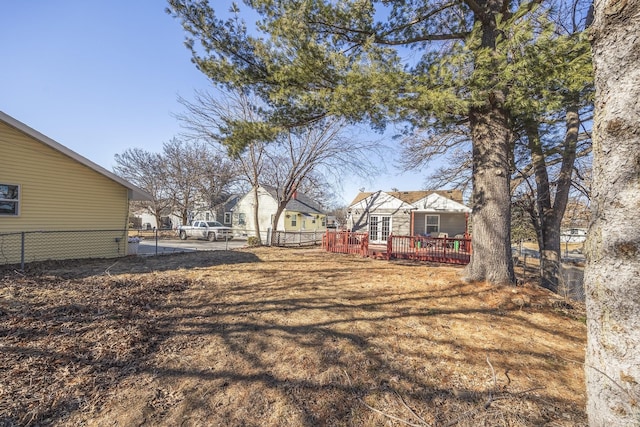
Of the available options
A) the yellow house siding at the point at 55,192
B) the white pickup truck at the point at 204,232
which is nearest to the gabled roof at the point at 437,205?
the white pickup truck at the point at 204,232

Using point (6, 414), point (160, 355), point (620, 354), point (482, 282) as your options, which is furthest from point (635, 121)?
point (482, 282)

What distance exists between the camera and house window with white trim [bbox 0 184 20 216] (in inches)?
291

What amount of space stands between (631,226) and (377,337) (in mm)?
2582

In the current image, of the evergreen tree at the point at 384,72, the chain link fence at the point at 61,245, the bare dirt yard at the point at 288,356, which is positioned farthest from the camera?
the chain link fence at the point at 61,245

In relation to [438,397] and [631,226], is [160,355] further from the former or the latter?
[631,226]

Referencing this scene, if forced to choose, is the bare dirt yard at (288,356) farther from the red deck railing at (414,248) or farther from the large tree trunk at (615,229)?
the red deck railing at (414,248)

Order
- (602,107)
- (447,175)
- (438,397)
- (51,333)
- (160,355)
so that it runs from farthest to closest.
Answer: (447,175), (51,333), (160,355), (438,397), (602,107)

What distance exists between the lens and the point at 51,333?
10.6 feet

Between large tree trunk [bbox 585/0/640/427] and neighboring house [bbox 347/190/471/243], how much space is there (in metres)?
14.2

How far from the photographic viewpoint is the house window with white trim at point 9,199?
7.39 meters

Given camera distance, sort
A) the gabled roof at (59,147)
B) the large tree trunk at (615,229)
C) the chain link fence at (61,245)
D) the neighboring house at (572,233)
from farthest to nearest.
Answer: the neighboring house at (572,233)
the chain link fence at (61,245)
the gabled roof at (59,147)
the large tree trunk at (615,229)

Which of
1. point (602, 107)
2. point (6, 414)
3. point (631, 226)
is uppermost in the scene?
point (602, 107)

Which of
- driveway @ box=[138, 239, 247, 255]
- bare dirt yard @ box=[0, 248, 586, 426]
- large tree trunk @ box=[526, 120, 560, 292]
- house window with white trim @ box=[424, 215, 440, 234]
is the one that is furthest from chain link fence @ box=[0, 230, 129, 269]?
house window with white trim @ box=[424, 215, 440, 234]

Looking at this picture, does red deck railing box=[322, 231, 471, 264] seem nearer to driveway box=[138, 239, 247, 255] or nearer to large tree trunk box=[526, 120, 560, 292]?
large tree trunk box=[526, 120, 560, 292]
